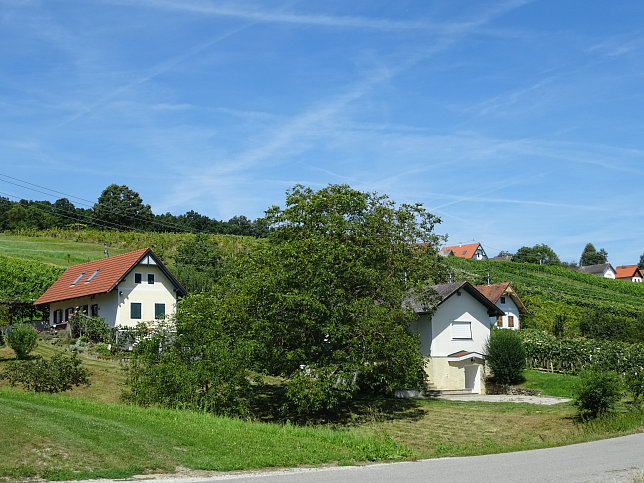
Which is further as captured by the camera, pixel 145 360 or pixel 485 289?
pixel 485 289

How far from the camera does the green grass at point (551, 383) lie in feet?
114

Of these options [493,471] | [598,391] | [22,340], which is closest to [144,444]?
[493,471]

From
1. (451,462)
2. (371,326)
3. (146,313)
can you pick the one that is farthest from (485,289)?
(451,462)

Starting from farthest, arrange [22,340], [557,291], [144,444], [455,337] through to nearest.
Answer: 1. [557,291]
2. [455,337]
3. [22,340]
4. [144,444]

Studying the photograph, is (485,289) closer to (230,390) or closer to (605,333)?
(605,333)

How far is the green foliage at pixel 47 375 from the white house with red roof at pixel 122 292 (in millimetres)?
16414

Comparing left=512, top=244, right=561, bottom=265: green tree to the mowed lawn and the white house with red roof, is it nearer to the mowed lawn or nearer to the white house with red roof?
the white house with red roof

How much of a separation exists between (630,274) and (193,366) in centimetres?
13981

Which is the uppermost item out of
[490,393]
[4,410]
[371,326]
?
[371,326]

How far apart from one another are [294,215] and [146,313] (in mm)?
20015

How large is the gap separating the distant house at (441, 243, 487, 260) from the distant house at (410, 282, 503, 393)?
8948cm

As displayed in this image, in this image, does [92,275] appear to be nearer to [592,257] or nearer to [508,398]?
[508,398]

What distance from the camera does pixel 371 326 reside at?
27.7m

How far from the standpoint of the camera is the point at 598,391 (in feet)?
80.6
